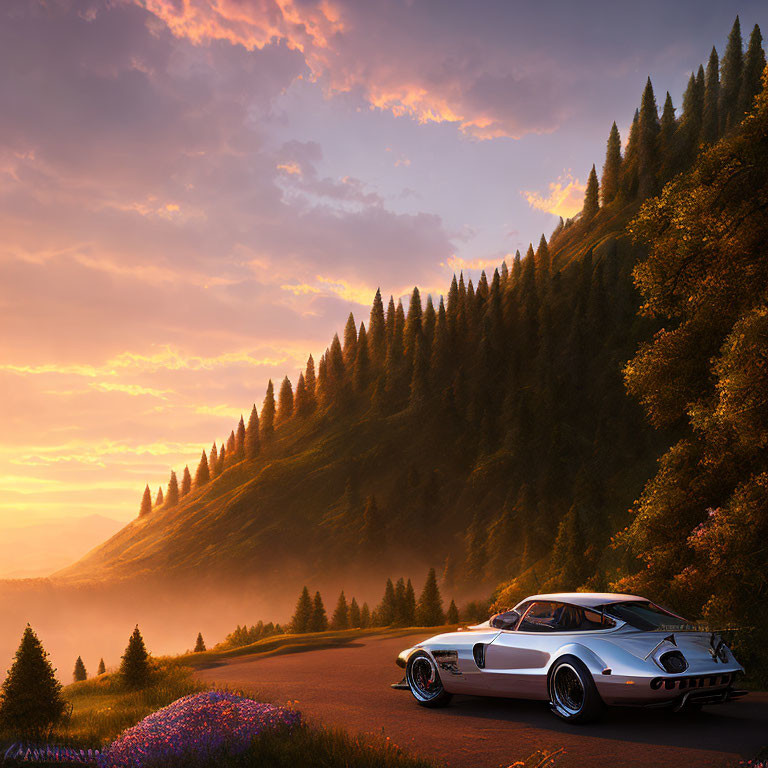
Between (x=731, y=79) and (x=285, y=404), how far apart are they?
14219 centimetres

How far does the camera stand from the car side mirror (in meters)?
10.1

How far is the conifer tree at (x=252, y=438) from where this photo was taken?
186125 mm

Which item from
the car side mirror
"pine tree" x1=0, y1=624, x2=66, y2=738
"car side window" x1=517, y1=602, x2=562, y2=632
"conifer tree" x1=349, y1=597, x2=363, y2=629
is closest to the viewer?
"car side window" x1=517, y1=602, x2=562, y2=632

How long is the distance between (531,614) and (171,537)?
173873mm

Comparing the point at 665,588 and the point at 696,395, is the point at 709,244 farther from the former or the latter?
the point at 665,588

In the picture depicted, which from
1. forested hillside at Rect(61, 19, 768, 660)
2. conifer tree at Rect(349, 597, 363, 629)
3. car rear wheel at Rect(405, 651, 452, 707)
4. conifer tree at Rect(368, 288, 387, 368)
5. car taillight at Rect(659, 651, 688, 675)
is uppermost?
conifer tree at Rect(368, 288, 387, 368)

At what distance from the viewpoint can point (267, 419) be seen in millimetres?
193375

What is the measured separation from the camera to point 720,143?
57.0 feet

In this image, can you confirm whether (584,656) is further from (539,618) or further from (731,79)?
(731,79)

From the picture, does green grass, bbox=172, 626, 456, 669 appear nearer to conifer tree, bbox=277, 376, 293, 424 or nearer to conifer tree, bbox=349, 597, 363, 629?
conifer tree, bbox=349, 597, 363, 629

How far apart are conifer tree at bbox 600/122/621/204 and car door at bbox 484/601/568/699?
178533 mm

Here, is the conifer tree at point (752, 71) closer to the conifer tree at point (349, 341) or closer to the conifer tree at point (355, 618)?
the conifer tree at point (349, 341)

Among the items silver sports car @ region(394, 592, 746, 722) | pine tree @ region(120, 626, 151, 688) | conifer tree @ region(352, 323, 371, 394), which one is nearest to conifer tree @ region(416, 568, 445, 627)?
pine tree @ region(120, 626, 151, 688)

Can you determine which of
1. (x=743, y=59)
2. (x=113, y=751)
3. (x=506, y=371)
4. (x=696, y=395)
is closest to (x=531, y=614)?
(x=113, y=751)
